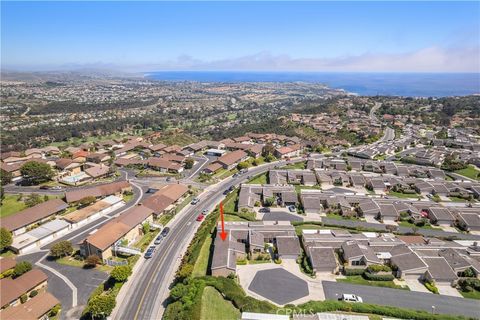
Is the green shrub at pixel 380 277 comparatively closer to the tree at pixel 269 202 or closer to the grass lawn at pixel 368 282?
the grass lawn at pixel 368 282

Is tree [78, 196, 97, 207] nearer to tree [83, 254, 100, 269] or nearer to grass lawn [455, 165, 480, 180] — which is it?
tree [83, 254, 100, 269]

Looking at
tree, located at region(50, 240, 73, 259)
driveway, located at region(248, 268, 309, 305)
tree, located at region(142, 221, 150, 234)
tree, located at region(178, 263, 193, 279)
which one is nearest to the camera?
driveway, located at region(248, 268, 309, 305)

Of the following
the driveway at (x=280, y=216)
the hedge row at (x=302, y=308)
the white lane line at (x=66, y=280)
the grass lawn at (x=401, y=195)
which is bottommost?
the white lane line at (x=66, y=280)

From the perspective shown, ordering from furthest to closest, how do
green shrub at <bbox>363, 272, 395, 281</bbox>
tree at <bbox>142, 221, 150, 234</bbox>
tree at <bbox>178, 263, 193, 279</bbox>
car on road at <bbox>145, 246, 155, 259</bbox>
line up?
tree at <bbox>142, 221, 150, 234</bbox>
car on road at <bbox>145, 246, 155, 259</bbox>
green shrub at <bbox>363, 272, 395, 281</bbox>
tree at <bbox>178, 263, 193, 279</bbox>

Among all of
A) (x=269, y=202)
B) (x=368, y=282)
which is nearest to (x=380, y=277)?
(x=368, y=282)

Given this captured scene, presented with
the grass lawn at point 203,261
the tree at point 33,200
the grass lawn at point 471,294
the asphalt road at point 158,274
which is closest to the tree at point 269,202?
the asphalt road at point 158,274

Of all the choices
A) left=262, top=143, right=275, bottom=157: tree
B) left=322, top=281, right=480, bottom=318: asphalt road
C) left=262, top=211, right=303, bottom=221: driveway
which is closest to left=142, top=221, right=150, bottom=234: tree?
left=262, top=211, right=303, bottom=221: driveway
